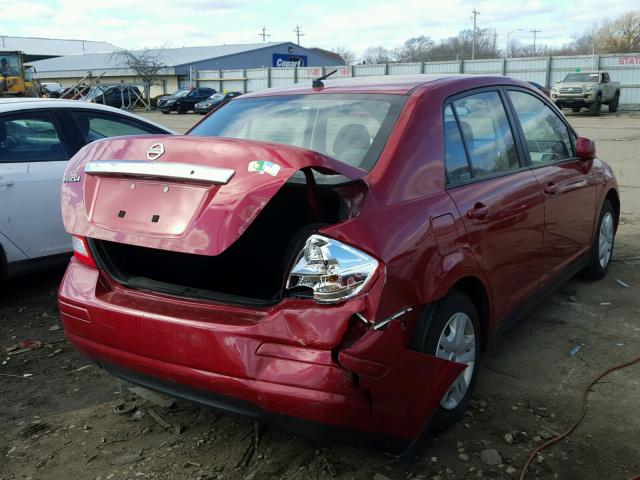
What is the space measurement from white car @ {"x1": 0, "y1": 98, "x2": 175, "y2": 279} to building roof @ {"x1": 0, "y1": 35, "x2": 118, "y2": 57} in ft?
310

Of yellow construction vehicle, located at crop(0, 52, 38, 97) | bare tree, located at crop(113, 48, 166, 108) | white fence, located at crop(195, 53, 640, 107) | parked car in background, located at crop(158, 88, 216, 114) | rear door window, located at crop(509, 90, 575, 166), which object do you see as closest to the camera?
rear door window, located at crop(509, 90, 575, 166)

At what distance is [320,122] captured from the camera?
332cm

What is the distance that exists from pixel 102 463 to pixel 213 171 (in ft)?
4.86

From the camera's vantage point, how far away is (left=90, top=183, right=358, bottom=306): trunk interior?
8.64 feet

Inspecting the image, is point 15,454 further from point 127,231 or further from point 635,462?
point 635,462

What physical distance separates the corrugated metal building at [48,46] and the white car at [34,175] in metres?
92.0

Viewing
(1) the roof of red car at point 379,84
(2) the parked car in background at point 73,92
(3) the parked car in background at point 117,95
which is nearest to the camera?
(1) the roof of red car at point 379,84

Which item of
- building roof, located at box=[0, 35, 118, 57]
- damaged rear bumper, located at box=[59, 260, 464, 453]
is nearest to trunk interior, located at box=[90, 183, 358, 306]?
damaged rear bumper, located at box=[59, 260, 464, 453]

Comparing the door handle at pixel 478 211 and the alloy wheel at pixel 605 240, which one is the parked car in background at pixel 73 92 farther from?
the door handle at pixel 478 211

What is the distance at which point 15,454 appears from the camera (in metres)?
2.94

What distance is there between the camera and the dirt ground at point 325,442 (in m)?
2.77

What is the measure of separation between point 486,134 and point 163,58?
2577 inches

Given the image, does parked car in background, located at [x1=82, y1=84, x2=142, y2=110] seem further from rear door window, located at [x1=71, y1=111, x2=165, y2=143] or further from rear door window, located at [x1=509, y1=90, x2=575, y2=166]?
rear door window, located at [x1=509, y1=90, x2=575, y2=166]

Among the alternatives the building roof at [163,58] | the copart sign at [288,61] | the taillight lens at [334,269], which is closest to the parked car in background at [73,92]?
the copart sign at [288,61]
